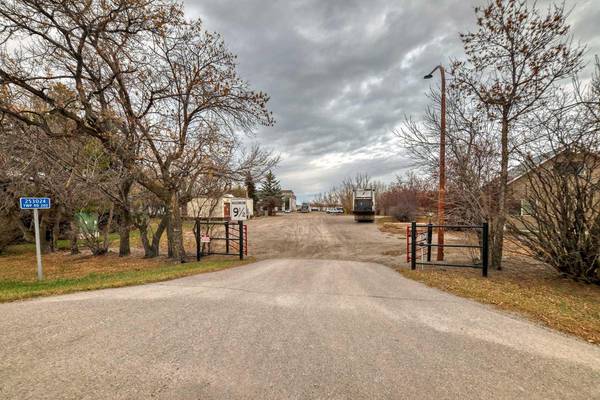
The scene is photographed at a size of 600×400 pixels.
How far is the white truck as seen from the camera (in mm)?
31281

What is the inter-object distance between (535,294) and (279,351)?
246 inches

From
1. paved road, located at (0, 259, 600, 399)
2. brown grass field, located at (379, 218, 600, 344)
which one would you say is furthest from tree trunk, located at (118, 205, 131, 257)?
brown grass field, located at (379, 218, 600, 344)

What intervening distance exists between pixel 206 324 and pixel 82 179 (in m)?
7.80

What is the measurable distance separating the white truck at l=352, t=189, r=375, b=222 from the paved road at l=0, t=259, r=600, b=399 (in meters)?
27.3

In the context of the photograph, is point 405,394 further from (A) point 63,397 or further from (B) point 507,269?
(B) point 507,269

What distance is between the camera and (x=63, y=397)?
1.93 meters

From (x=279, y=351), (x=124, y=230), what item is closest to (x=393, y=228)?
(x=124, y=230)

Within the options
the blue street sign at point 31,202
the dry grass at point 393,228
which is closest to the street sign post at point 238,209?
the blue street sign at point 31,202

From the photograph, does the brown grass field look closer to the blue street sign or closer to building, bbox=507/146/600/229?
building, bbox=507/146/600/229

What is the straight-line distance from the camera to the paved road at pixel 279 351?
2.10 metres

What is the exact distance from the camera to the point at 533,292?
5848 mm

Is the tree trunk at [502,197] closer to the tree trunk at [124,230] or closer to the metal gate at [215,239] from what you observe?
the metal gate at [215,239]

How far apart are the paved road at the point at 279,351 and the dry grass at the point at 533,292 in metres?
0.62

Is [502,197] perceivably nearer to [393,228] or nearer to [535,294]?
[535,294]
